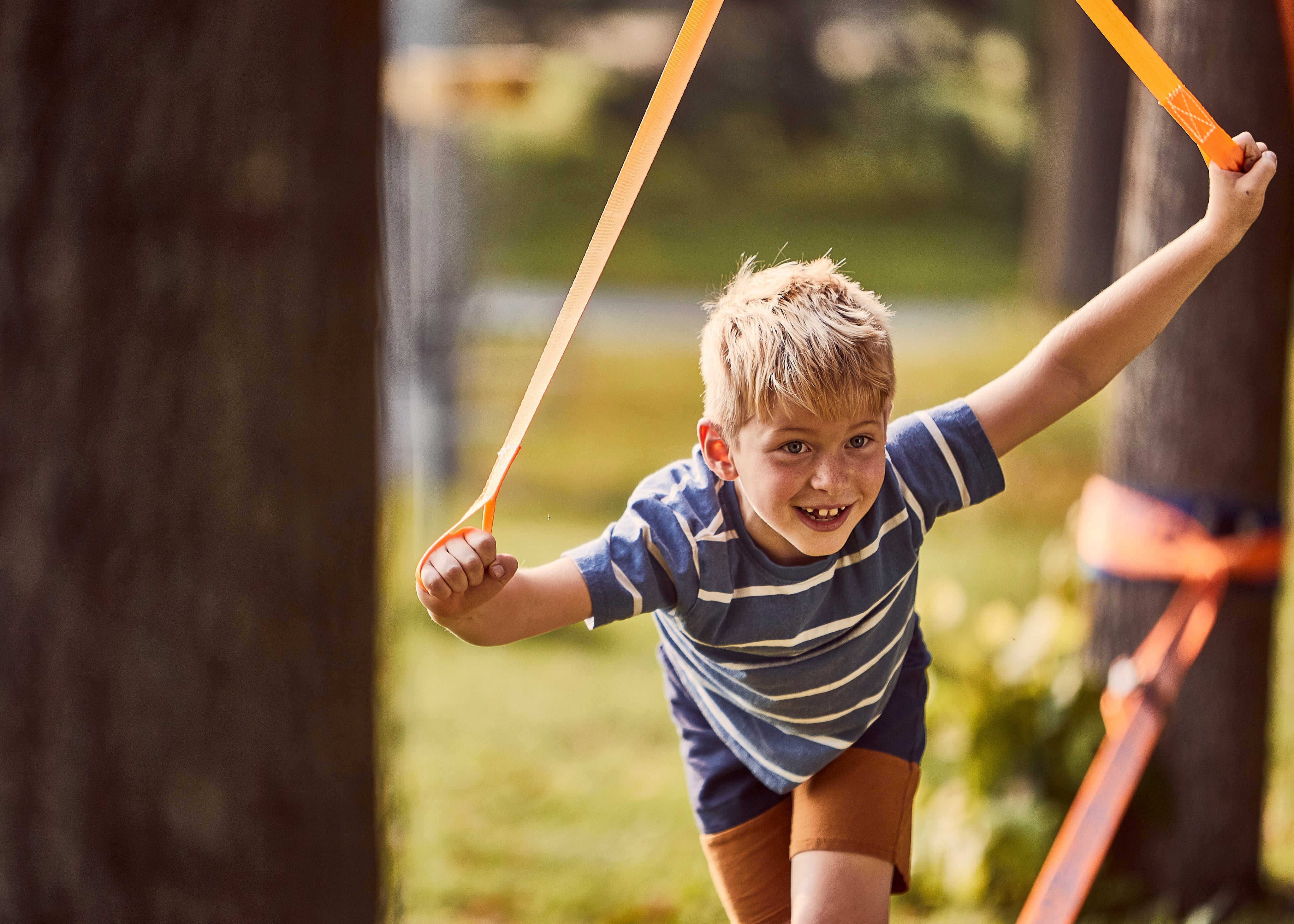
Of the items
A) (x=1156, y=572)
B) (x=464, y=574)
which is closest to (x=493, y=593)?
(x=464, y=574)

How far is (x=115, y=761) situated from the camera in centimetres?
136

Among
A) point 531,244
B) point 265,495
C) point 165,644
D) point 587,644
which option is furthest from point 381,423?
point 531,244

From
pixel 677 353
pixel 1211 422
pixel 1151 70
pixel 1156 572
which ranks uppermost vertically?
pixel 677 353

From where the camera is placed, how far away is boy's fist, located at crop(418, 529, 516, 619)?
1.46 meters

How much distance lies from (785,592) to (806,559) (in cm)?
6

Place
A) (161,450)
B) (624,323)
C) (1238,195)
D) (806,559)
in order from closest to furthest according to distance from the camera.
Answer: (161,450) < (1238,195) < (806,559) < (624,323)

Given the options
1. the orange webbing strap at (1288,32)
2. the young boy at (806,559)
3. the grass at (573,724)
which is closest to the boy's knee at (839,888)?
the young boy at (806,559)

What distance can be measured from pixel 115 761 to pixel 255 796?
0.51 feet

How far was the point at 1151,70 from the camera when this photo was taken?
5.11 feet

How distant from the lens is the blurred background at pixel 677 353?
329cm

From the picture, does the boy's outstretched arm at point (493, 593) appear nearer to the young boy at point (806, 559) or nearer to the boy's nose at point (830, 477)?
the young boy at point (806, 559)

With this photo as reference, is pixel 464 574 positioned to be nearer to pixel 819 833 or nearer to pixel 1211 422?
pixel 819 833

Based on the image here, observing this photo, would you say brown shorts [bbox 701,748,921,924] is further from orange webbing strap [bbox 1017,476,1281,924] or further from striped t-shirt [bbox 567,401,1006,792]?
orange webbing strap [bbox 1017,476,1281,924]

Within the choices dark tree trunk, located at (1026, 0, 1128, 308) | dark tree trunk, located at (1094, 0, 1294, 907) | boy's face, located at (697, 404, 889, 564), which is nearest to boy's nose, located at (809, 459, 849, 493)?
boy's face, located at (697, 404, 889, 564)
